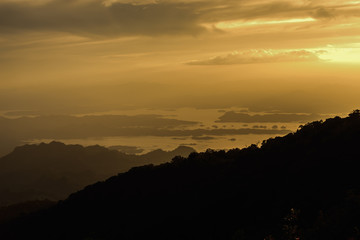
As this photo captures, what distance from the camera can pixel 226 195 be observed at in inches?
2282

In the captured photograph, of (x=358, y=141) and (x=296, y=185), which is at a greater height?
(x=358, y=141)

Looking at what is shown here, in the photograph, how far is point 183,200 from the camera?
63156mm

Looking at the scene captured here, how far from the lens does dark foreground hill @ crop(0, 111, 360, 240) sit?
4581 centimetres

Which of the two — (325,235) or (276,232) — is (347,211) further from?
(276,232)

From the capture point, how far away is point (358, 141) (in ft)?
189

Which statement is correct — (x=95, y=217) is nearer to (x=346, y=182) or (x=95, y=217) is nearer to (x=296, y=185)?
(x=296, y=185)

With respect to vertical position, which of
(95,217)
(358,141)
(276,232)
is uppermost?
(358,141)

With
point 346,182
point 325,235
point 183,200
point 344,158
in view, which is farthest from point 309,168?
point 325,235

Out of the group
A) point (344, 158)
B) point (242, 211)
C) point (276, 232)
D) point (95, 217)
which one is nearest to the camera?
point (276, 232)

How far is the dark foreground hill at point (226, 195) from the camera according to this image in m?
45.8

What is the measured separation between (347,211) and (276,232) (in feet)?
33.9

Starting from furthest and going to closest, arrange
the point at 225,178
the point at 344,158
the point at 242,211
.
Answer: the point at 225,178
the point at 344,158
the point at 242,211

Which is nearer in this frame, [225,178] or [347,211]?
[347,211]

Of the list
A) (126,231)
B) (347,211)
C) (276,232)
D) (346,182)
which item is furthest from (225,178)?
(347,211)
